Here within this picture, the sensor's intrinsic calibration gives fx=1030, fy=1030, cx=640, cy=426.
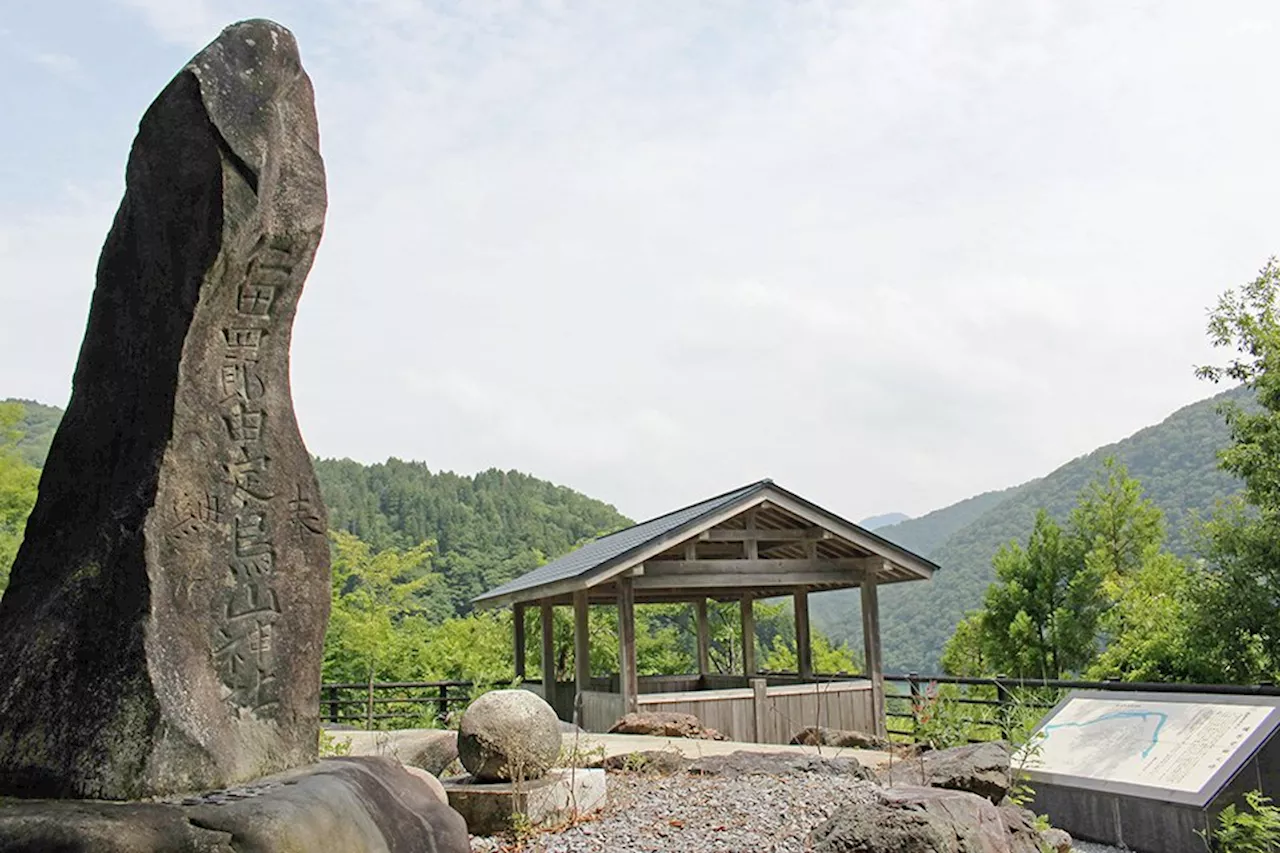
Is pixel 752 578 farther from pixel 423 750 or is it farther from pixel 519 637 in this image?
pixel 519 637

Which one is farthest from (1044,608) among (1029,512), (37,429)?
(1029,512)

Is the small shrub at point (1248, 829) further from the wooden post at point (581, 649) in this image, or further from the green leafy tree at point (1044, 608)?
the green leafy tree at point (1044, 608)

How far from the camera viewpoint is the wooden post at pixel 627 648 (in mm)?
12914

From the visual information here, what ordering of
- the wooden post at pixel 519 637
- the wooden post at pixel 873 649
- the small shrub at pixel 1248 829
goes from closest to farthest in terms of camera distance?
the small shrub at pixel 1248 829 → the wooden post at pixel 873 649 → the wooden post at pixel 519 637

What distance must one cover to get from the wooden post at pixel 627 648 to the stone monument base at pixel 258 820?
883 centimetres

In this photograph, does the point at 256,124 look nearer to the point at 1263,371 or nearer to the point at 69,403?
the point at 69,403

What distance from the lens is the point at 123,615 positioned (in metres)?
3.58

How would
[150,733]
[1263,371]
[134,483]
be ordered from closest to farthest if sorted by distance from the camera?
A: [150,733], [134,483], [1263,371]

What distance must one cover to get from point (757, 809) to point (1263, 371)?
987cm

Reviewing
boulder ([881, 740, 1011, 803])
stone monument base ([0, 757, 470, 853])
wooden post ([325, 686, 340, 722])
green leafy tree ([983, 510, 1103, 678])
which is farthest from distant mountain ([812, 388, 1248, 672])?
stone monument base ([0, 757, 470, 853])

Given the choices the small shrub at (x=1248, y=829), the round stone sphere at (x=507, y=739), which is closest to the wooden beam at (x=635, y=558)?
the round stone sphere at (x=507, y=739)

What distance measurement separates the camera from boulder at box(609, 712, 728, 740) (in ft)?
38.6

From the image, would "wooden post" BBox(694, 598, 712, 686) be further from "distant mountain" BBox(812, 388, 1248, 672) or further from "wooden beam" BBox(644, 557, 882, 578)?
"distant mountain" BBox(812, 388, 1248, 672)

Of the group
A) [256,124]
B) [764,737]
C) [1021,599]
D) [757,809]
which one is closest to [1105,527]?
[1021,599]
